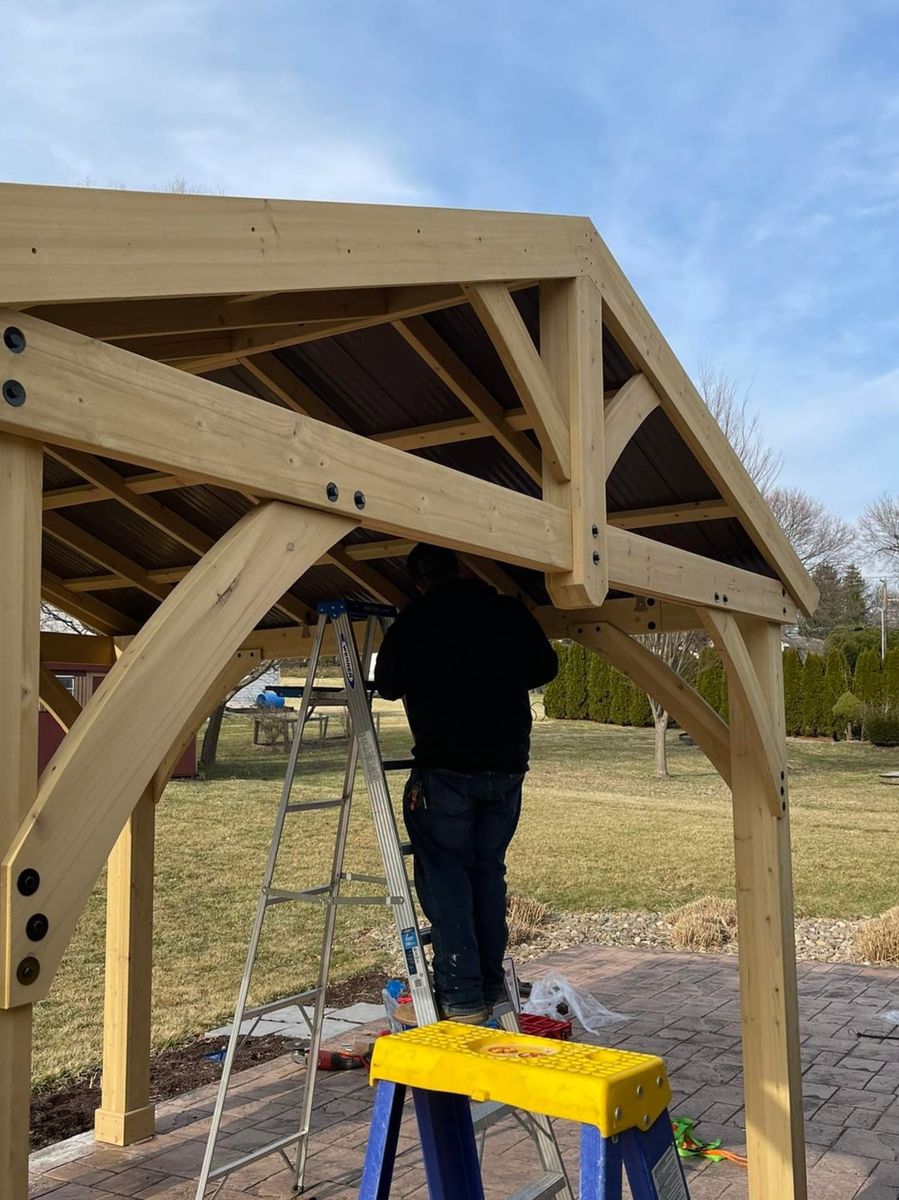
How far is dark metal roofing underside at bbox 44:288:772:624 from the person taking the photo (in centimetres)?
402

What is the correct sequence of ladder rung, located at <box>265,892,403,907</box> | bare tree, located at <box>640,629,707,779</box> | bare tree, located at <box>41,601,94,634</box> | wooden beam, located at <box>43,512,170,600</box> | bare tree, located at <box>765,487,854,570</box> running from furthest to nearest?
bare tree, located at <box>765,487,854,570</box>, bare tree, located at <box>41,601,94,634</box>, bare tree, located at <box>640,629,707,779</box>, wooden beam, located at <box>43,512,170,600</box>, ladder rung, located at <box>265,892,403,907</box>

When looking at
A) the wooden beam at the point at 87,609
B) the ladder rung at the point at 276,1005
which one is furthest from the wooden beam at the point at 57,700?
the ladder rung at the point at 276,1005

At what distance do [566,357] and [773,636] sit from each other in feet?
6.98

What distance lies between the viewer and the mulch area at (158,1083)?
5535 millimetres

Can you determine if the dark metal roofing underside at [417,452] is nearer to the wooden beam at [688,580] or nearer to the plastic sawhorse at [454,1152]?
the wooden beam at [688,580]

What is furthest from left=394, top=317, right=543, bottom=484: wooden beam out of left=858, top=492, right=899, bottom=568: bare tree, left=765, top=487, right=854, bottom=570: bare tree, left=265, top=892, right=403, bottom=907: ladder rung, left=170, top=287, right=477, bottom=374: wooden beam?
left=858, top=492, right=899, bottom=568: bare tree

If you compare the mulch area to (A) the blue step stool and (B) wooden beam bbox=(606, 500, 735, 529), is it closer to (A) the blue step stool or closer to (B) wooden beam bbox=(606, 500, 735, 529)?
(B) wooden beam bbox=(606, 500, 735, 529)

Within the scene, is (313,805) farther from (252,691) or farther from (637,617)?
(252,691)

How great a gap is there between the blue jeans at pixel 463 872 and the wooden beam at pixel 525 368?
1.37 meters

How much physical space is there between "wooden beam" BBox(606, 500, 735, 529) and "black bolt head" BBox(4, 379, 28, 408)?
316cm

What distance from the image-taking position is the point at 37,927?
69.9 inches

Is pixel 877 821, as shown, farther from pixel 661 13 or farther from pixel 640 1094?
pixel 640 1094

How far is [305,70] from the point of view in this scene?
9867 mm

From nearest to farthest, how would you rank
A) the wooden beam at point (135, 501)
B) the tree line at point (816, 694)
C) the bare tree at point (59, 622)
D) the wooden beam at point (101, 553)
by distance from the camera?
the wooden beam at point (135, 501) < the wooden beam at point (101, 553) < the bare tree at point (59, 622) < the tree line at point (816, 694)
